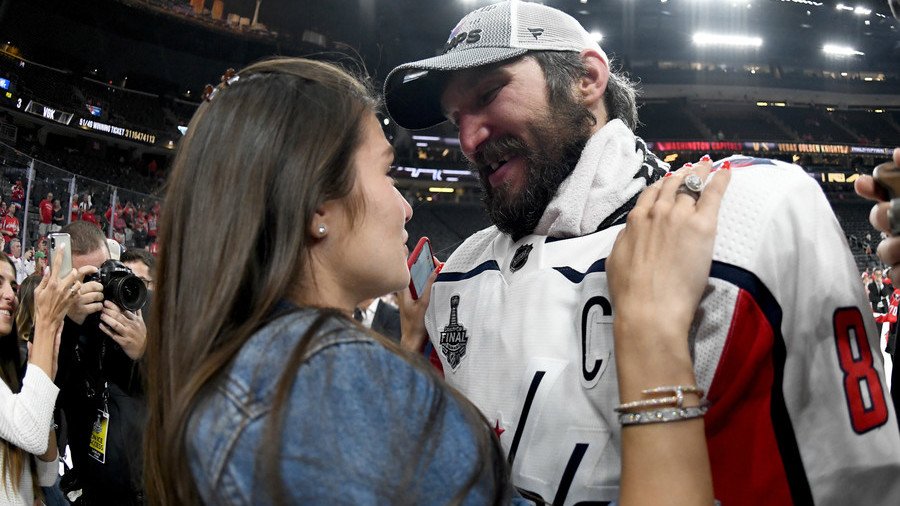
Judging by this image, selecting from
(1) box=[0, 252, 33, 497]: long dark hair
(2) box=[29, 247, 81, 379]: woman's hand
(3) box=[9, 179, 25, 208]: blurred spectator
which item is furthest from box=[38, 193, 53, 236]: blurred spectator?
(2) box=[29, 247, 81, 379]: woman's hand

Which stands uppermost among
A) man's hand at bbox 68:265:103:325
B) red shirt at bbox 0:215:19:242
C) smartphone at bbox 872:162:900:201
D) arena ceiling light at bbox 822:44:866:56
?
arena ceiling light at bbox 822:44:866:56

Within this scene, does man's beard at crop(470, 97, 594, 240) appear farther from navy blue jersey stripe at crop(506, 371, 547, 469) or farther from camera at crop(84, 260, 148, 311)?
camera at crop(84, 260, 148, 311)

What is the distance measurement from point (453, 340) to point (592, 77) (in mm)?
679

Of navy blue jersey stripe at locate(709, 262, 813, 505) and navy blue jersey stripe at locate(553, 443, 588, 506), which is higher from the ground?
navy blue jersey stripe at locate(709, 262, 813, 505)

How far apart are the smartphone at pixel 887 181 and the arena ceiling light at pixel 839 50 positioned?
3029 centimetres

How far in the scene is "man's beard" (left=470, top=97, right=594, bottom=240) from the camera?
1428 mm

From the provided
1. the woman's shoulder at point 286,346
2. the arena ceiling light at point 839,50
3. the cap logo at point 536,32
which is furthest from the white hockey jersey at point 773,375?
the arena ceiling light at point 839,50

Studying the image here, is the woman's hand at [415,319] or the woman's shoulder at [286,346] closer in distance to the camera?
the woman's shoulder at [286,346]

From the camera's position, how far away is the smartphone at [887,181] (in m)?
0.90

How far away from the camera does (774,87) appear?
26906 millimetres

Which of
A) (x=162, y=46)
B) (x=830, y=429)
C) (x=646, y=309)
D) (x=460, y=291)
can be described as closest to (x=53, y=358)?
(x=460, y=291)

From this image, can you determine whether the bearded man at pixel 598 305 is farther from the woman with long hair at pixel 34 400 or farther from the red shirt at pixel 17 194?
the red shirt at pixel 17 194

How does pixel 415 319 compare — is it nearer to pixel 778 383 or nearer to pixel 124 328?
pixel 778 383

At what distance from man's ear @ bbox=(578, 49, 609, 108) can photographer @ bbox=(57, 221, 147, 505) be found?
1.99 meters
